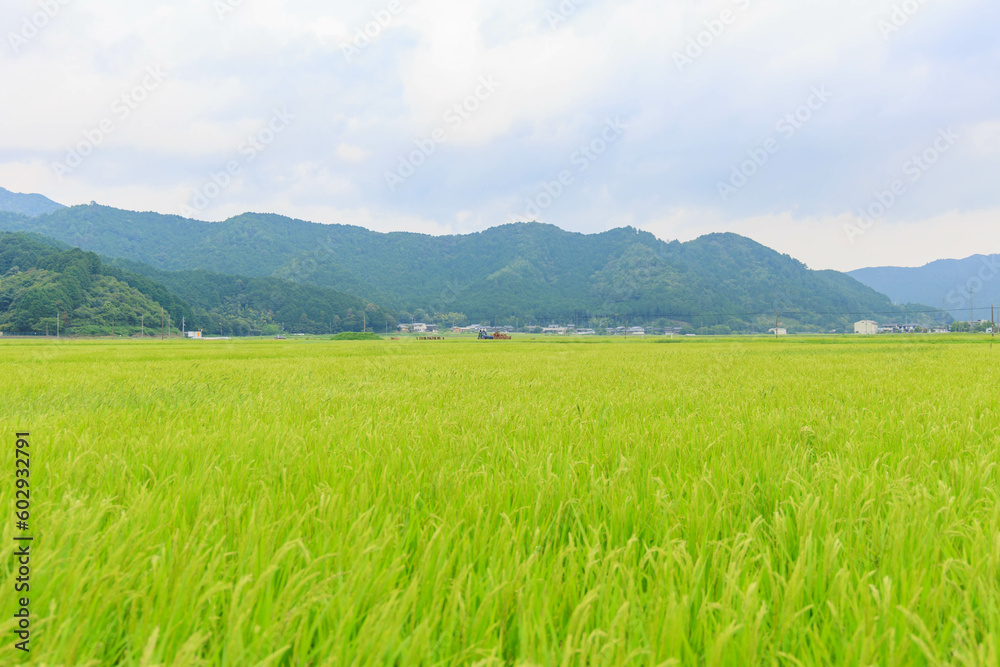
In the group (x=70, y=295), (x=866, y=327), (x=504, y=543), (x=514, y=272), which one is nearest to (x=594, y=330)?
(x=514, y=272)

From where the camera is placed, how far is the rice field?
2.99 feet

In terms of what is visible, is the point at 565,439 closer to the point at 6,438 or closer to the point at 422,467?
the point at 422,467

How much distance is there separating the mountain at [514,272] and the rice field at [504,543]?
5491 inches

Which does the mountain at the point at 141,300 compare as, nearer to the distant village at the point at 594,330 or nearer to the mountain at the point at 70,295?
the mountain at the point at 70,295

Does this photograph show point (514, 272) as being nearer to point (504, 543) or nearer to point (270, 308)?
point (270, 308)

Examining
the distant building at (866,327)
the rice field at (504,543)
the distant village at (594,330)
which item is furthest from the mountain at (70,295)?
the distant building at (866,327)

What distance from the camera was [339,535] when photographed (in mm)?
1344

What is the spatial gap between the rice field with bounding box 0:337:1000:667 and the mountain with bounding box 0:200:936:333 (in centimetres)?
13946

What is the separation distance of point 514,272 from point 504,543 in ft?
559

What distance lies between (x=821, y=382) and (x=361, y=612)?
23.0ft

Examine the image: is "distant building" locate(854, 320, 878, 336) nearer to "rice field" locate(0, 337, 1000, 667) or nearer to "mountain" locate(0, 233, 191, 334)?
"rice field" locate(0, 337, 1000, 667)

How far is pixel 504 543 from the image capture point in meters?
1.33

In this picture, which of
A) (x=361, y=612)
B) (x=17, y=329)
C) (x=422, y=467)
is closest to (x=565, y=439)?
(x=422, y=467)

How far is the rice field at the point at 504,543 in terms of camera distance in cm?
91
